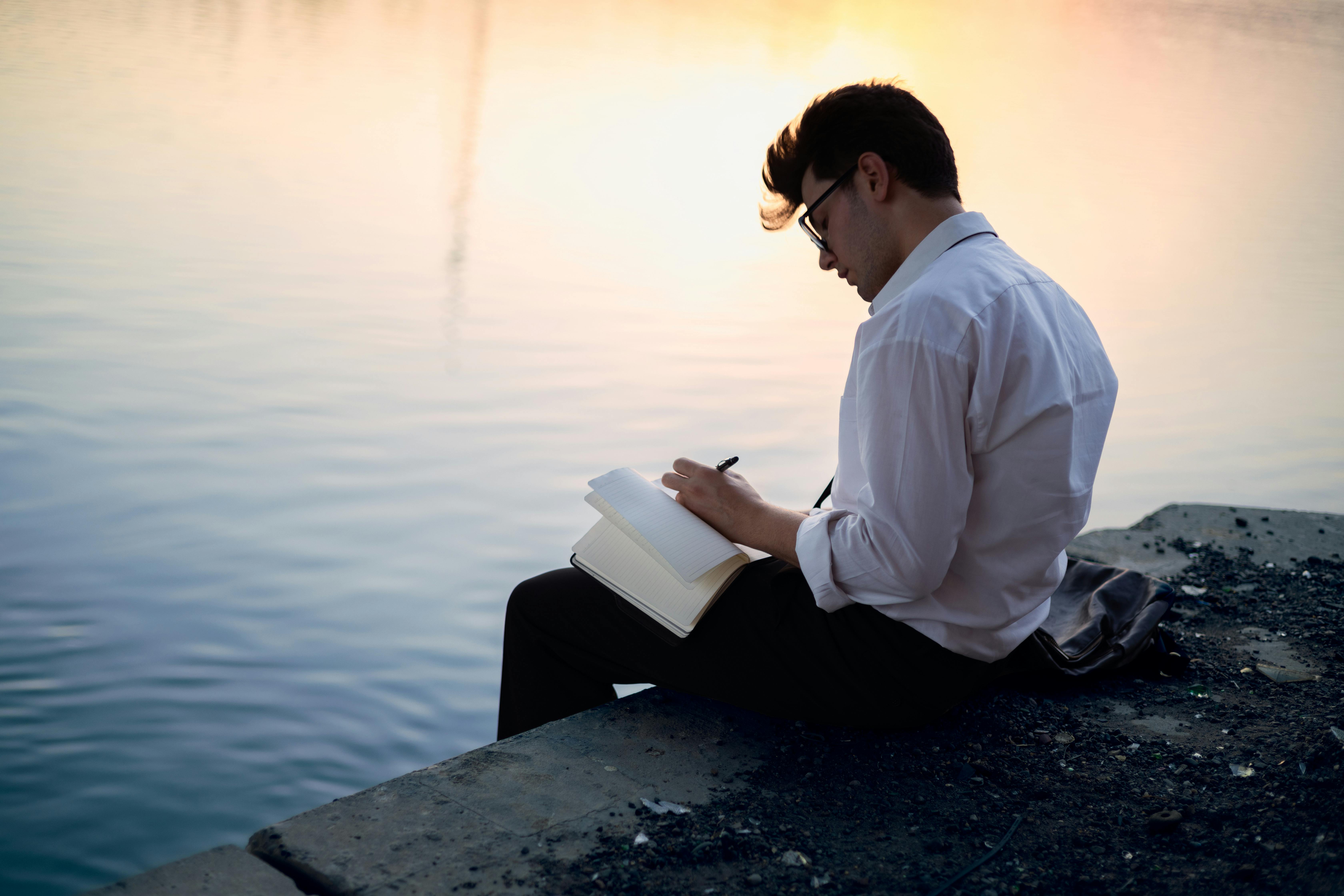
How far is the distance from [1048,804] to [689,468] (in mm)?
967

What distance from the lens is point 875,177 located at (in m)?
2.09

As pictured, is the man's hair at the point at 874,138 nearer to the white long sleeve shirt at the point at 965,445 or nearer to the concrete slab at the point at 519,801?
the white long sleeve shirt at the point at 965,445

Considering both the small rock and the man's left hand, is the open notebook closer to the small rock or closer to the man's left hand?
the man's left hand

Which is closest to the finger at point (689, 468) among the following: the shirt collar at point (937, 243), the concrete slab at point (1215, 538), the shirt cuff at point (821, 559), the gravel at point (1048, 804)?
the shirt cuff at point (821, 559)

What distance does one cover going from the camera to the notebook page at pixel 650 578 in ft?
7.11

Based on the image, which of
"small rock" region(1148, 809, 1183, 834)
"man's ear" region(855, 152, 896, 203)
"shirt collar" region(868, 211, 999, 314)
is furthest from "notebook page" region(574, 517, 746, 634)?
"small rock" region(1148, 809, 1183, 834)

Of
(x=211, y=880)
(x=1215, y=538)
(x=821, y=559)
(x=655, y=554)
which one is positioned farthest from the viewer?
(x=1215, y=538)

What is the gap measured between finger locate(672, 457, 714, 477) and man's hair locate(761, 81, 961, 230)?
60 centimetres

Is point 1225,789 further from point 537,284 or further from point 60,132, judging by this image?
point 60,132

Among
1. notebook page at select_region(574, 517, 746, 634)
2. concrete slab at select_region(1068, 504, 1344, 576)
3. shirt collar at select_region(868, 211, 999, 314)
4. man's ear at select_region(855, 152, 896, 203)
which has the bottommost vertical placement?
concrete slab at select_region(1068, 504, 1344, 576)

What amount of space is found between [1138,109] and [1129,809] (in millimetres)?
19997

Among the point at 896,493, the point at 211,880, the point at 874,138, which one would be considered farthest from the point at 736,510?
the point at 211,880

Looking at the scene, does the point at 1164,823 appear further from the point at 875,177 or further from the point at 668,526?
the point at 875,177

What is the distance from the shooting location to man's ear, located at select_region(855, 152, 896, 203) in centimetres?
Answer: 207
